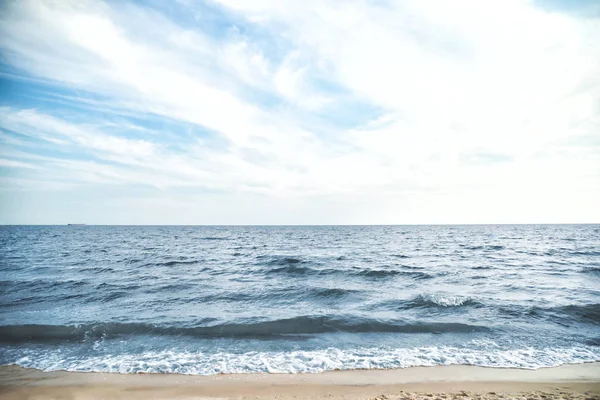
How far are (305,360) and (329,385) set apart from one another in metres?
1.70

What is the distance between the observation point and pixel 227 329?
40.1 ft

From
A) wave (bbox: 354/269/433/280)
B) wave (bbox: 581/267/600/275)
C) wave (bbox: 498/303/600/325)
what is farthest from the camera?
wave (bbox: 581/267/600/275)

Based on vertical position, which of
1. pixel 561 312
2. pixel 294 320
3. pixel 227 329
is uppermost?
pixel 561 312

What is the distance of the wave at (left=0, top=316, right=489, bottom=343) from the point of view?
1169 centimetres

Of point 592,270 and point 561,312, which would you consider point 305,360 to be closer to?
point 561,312

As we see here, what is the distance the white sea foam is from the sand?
0.35 meters

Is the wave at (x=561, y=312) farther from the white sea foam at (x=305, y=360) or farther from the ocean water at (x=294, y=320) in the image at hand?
the white sea foam at (x=305, y=360)

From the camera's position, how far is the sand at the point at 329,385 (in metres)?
7.20

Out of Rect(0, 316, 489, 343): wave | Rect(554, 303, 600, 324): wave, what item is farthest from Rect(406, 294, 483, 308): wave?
Rect(554, 303, 600, 324): wave

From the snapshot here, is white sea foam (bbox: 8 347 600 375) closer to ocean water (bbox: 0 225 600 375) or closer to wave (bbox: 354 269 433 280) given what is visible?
ocean water (bbox: 0 225 600 375)

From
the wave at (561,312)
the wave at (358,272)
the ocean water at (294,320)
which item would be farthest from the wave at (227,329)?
the wave at (358,272)

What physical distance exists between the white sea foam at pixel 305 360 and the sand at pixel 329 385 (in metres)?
0.35

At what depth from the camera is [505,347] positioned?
10320mm

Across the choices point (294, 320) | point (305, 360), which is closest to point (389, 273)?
point (294, 320)
